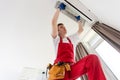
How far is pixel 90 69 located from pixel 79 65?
15cm

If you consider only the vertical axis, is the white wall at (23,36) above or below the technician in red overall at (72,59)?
above

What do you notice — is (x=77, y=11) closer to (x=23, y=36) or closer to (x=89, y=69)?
(x=23, y=36)

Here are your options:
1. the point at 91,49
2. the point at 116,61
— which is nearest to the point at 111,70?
the point at 116,61

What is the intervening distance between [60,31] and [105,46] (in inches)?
38.0

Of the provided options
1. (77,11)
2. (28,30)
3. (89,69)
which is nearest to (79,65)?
(89,69)

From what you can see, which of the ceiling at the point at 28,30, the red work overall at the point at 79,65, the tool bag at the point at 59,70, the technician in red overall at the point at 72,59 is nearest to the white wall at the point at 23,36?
the ceiling at the point at 28,30

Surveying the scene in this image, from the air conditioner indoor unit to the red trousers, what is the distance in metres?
0.75

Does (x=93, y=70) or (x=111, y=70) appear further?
(x=111, y=70)

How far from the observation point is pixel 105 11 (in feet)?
7.41

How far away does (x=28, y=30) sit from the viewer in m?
2.66

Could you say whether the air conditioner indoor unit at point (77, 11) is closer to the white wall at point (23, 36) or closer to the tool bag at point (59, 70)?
the white wall at point (23, 36)

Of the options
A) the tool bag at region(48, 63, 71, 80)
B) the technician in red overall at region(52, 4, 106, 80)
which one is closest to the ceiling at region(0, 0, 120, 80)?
the technician in red overall at region(52, 4, 106, 80)

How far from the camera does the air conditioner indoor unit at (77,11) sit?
237 centimetres

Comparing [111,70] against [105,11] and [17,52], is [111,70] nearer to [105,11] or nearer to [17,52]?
[105,11]
